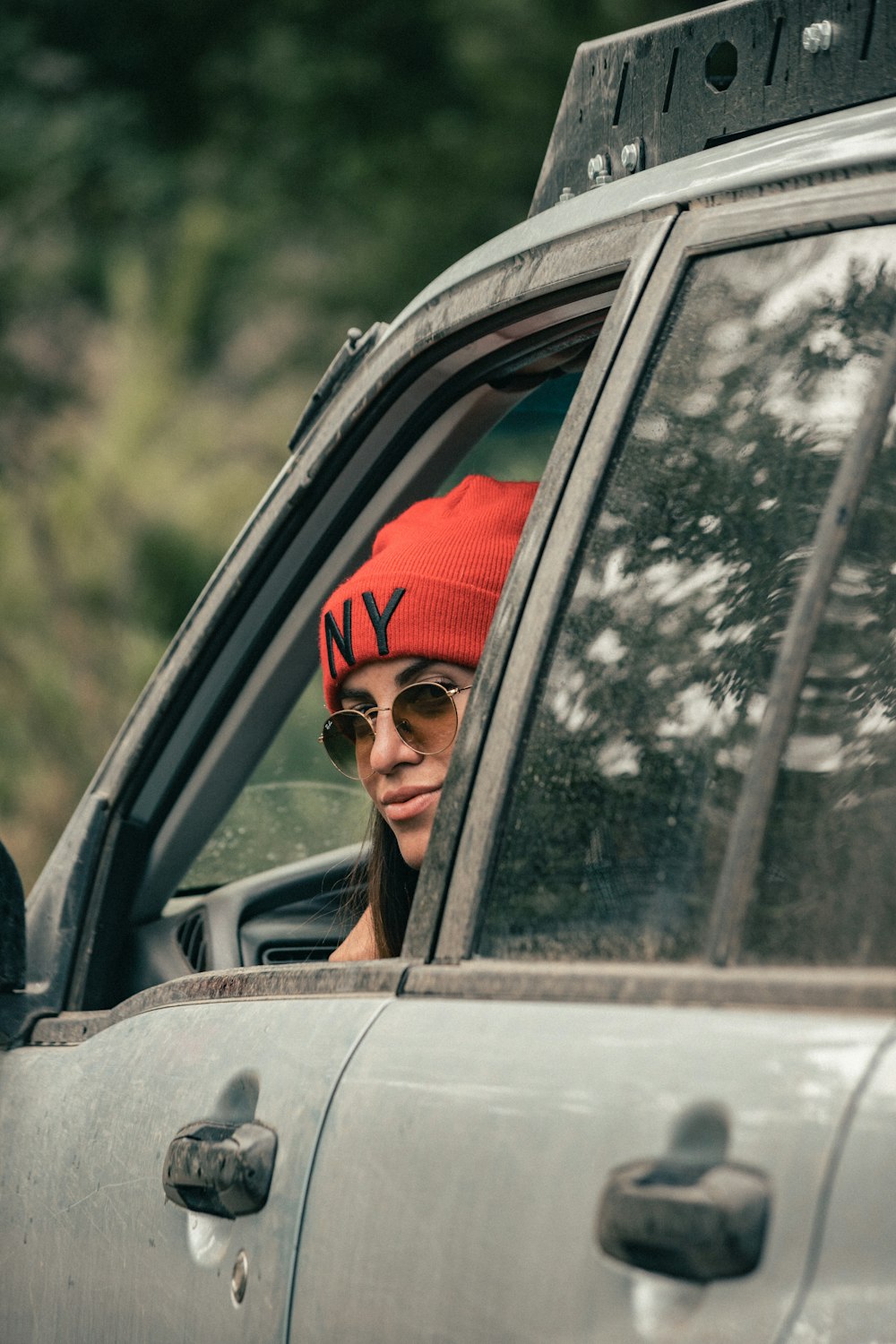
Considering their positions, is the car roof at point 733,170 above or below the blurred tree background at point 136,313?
below

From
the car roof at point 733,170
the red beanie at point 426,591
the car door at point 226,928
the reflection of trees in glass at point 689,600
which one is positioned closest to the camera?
the reflection of trees in glass at point 689,600

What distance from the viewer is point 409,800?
2195mm

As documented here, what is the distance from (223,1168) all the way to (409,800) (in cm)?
75

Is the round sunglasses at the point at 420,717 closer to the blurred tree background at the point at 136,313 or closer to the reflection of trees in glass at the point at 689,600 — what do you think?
the reflection of trees in glass at the point at 689,600

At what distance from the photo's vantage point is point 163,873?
2.41 meters

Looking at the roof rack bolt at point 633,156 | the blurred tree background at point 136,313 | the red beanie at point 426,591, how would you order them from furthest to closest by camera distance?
the blurred tree background at point 136,313 < the red beanie at point 426,591 < the roof rack bolt at point 633,156

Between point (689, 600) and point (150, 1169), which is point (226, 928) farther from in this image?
point (689, 600)

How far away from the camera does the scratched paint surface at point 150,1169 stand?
1.47 metres

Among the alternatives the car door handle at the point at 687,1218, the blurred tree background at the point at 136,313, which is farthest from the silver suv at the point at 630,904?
the blurred tree background at the point at 136,313

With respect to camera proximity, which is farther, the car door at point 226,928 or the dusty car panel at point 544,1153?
the car door at point 226,928

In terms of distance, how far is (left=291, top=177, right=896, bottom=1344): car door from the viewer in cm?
106

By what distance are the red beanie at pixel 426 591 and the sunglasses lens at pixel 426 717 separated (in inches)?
1.9

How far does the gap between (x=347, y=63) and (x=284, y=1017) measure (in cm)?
970

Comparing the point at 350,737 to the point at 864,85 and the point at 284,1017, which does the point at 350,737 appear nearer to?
the point at 284,1017
